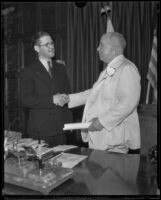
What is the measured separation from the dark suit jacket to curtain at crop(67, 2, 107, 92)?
173 mm

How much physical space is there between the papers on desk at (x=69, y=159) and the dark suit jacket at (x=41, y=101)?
0.27 meters

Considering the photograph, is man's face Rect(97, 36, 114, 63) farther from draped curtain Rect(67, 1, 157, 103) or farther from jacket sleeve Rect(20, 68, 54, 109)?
jacket sleeve Rect(20, 68, 54, 109)

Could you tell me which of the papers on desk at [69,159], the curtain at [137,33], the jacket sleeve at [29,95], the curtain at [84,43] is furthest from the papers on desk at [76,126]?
the curtain at [137,33]

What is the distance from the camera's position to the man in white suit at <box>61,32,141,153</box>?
1.37m

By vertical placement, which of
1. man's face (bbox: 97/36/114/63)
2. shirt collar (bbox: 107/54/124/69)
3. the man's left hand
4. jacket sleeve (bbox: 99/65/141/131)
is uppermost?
man's face (bbox: 97/36/114/63)

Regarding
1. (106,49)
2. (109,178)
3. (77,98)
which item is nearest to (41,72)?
(77,98)

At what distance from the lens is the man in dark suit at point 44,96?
4.84 feet

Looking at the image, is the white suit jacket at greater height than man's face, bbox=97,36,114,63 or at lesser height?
lesser

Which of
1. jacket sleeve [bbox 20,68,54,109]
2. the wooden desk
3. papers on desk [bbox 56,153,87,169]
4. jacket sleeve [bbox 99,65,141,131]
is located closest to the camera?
the wooden desk

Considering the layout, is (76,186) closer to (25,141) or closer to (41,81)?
(25,141)

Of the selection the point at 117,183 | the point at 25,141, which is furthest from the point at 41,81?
the point at 117,183

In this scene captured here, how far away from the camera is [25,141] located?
1.20m

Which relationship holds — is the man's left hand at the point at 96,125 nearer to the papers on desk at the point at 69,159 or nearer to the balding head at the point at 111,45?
the papers on desk at the point at 69,159

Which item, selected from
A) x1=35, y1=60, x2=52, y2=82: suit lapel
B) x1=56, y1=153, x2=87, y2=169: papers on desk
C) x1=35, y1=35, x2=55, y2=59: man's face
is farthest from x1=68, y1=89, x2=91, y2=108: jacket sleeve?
x1=56, y1=153, x2=87, y2=169: papers on desk
